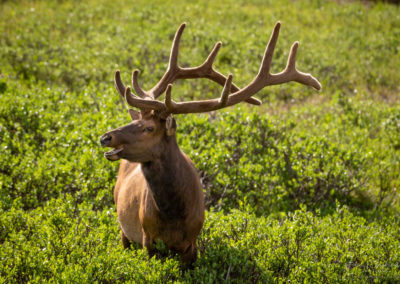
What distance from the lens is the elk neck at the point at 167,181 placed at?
15.7 ft

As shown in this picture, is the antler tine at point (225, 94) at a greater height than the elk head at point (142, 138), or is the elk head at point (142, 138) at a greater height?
the antler tine at point (225, 94)

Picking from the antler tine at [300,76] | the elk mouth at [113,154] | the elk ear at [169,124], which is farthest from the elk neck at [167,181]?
the antler tine at [300,76]

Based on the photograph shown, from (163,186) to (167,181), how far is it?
0.22 ft

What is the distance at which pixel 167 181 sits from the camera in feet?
15.7

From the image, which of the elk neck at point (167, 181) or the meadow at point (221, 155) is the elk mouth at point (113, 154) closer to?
the elk neck at point (167, 181)

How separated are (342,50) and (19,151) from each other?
1101 cm

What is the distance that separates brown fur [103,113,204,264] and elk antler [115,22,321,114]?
0.72 feet

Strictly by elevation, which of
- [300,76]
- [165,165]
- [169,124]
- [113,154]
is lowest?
[165,165]

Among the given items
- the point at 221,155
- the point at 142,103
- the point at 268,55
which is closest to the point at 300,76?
the point at 268,55

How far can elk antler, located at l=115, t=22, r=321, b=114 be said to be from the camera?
185 inches

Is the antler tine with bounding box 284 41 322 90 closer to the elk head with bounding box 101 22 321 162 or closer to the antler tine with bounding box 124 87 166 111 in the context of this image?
the elk head with bounding box 101 22 321 162

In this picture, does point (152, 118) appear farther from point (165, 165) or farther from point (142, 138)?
point (165, 165)

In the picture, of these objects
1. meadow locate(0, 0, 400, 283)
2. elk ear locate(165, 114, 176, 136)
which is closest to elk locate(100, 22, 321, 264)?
elk ear locate(165, 114, 176, 136)

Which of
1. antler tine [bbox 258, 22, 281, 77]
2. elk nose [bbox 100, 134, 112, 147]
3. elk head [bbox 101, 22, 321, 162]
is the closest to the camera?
elk nose [bbox 100, 134, 112, 147]
